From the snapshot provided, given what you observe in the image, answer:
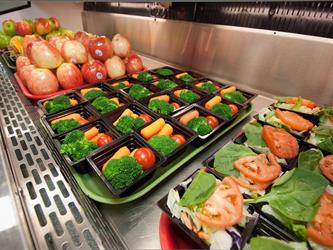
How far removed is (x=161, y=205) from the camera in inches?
21.6

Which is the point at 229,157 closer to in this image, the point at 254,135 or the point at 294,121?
the point at 254,135

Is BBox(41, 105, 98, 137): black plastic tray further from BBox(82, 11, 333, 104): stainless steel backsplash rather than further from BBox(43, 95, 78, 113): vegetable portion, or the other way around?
BBox(82, 11, 333, 104): stainless steel backsplash

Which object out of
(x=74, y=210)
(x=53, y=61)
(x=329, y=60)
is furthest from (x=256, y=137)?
(x=53, y=61)

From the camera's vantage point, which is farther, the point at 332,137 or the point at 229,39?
the point at 229,39

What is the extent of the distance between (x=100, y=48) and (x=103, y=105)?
0.61 metres

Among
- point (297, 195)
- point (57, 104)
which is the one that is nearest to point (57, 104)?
point (57, 104)

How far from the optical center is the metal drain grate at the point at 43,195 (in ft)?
1.76

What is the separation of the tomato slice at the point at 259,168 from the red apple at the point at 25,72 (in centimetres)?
126

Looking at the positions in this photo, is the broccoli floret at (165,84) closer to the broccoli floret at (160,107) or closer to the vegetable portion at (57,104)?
the broccoli floret at (160,107)

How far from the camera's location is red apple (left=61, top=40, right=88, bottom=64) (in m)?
1.35

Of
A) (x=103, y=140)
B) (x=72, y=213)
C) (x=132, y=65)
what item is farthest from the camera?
(x=132, y=65)

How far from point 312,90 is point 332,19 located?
0.35m

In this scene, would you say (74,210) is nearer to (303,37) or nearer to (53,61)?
(53,61)

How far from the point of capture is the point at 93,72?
134 centimetres
